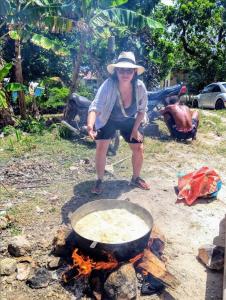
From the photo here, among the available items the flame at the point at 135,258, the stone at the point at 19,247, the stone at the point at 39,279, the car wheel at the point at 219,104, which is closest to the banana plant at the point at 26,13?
the stone at the point at 19,247

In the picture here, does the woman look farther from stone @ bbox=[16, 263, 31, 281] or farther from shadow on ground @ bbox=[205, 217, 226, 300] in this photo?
shadow on ground @ bbox=[205, 217, 226, 300]

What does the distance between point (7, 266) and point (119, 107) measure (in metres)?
2.48

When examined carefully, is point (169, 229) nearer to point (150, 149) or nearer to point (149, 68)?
point (150, 149)

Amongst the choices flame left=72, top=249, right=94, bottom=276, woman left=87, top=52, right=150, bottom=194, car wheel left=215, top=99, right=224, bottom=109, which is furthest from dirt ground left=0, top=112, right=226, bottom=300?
car wheel left=215, top=99, right=224, bottom=109

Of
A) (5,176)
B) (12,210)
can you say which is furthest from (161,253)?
(5,176)

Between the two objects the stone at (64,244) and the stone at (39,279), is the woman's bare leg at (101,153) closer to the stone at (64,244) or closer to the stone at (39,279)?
the stone at (64,244)

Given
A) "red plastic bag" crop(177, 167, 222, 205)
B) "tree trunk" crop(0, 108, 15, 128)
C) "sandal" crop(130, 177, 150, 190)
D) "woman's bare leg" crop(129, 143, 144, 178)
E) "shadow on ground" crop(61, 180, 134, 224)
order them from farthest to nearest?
"tree trunk" crop(0, 108, 15, 128)
"sandal" crop(130, 177, 150, 190)
"woman's bare leg" crop(129, 143, 144, 178)
"red plastic bag" crop(177, 167, 222, 205)
"shadow on ground" crop(61, 180, 134, 224)

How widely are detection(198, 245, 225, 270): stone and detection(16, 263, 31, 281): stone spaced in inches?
70.0

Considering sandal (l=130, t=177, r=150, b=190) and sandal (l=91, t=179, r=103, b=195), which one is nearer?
sandal (l=91, t=179, r=103, b=195)

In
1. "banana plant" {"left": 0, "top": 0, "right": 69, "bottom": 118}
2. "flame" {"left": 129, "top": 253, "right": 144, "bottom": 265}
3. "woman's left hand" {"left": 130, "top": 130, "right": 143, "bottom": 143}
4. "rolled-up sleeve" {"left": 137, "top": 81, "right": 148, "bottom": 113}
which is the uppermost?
"banana plant" {"left": 0, "top": 0, "right": 69, "bottom": 118}

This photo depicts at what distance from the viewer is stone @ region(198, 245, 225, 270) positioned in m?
3.19

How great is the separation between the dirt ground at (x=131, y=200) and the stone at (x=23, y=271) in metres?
0.06

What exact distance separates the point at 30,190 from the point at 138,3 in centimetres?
987

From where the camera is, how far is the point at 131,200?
15.1 feet
